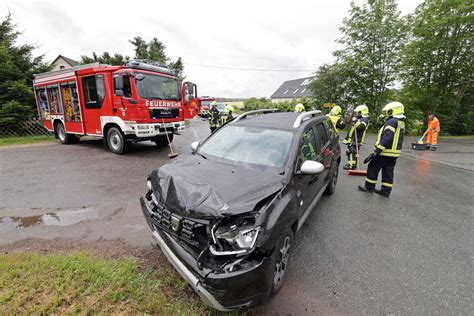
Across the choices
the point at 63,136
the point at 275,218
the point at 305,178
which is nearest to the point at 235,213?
the point at 275,218

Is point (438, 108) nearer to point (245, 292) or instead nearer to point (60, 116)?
point (245, 292)

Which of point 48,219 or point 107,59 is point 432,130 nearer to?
point 48,219

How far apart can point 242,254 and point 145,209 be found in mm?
1290

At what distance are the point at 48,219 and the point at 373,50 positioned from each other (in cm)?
1759

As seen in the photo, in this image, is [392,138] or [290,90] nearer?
[392,138]

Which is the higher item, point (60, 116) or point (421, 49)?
point (421, 49)

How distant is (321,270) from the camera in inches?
97.0

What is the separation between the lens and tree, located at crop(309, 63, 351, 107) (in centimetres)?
1552

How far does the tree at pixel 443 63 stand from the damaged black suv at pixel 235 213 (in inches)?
609

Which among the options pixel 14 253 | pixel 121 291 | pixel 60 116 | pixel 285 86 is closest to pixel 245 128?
pixel 121 291

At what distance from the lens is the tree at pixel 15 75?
35.0 ft

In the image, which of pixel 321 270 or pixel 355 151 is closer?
pixel 321 270

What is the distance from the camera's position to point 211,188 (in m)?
2.04

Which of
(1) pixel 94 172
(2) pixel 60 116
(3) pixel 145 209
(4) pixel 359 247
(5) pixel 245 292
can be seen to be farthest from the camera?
(2) pixel 60 116
